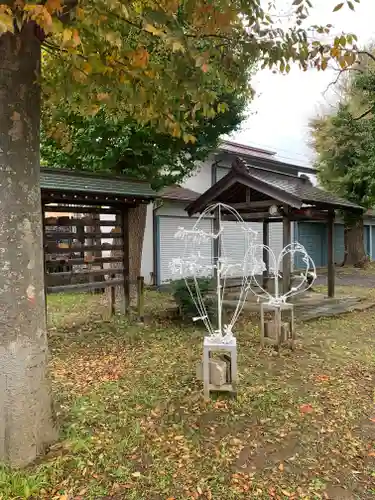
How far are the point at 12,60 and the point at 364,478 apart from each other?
12.2 ft

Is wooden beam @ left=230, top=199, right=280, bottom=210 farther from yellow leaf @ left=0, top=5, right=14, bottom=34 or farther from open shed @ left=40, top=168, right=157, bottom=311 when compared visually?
yellow leaf @ left=0, top=5, right=14, bottom=34

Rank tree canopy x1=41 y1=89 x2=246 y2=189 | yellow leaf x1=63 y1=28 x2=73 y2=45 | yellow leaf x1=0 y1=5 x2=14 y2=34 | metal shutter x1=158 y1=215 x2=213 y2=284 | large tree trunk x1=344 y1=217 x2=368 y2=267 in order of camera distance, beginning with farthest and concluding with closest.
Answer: large tree trunk x1=344 y1=217 x2=368 y2=267 < metal shutter x1=158 y1=215 x2=213 y2=284 < tree canopy x1=41 y1=89 x2=246 y2=189 < yellow leaf x1=63 y1=28 x2=73 y2=45 < yellow leaf x1=0 y1=5 x2=14 y2=34

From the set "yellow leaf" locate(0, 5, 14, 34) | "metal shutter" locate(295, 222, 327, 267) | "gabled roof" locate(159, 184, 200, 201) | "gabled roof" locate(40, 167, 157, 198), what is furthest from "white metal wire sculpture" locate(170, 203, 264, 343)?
"metal shutter" locate(295, 222, 327, 267)

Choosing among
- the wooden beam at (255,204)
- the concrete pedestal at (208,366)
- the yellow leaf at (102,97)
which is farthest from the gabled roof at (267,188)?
the yellow leaf at (102,97)

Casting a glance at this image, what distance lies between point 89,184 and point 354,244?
1515 cm

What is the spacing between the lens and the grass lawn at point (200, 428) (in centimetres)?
270

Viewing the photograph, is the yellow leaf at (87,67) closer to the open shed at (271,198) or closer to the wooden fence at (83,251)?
the wooden fence at (83,251)

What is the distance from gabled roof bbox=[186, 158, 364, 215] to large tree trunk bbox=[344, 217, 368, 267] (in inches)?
384

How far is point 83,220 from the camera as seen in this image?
6.77m

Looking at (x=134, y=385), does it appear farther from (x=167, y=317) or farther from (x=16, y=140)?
(x=167, y=317)

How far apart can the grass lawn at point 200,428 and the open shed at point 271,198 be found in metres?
2.79

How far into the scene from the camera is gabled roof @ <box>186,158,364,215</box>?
7.47 m

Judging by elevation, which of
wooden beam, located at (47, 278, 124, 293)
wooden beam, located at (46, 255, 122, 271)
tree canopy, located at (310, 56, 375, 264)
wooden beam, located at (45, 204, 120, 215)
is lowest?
wooden beam, located at (47, 278, 124, 293)

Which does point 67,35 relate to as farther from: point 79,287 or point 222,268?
point 79,287
